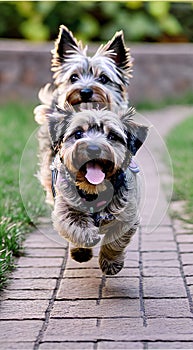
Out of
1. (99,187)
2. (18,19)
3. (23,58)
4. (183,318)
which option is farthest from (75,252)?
(18,19)

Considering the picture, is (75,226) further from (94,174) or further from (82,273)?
(82,273)

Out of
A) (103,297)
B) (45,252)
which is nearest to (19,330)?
(103,297)

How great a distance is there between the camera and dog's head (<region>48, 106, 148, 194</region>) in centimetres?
402

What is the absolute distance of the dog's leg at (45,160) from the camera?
539 cm

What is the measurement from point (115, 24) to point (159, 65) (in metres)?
1.98

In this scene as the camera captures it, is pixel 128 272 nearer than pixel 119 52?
Yes

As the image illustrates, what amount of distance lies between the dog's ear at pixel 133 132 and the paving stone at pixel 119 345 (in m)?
1.17

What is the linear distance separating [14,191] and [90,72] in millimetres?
1617

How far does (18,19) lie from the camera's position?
14227 millimetres

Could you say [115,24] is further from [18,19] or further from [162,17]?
[18,19]

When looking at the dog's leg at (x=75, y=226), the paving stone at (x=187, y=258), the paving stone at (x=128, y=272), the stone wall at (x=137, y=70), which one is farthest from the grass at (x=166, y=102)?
the dog's leg at (x=75, y=226)

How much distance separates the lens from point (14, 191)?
Result: 6.59 meters

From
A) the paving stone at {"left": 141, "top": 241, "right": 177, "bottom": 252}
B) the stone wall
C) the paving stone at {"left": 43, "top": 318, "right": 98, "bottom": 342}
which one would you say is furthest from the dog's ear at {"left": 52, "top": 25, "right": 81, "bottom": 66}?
the stone wall

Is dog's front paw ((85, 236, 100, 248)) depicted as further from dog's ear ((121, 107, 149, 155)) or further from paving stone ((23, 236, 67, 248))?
paving stone ((23, 236, 67, 248))
